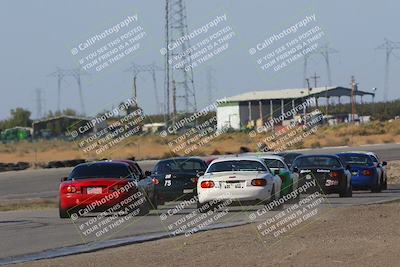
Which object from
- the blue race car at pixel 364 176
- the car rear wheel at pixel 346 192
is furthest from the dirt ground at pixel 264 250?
the blue race car at pixel 364 176

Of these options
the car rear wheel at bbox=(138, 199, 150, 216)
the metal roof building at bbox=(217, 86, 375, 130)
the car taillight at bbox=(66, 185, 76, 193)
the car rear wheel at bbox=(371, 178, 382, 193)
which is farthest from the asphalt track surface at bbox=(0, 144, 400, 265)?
the metal roof building at bbox=(217, 86, 375, 130)

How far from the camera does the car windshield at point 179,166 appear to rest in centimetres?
2880

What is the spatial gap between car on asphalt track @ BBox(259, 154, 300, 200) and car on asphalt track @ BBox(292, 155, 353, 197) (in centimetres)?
85

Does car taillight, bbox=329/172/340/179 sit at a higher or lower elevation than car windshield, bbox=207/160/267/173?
lower

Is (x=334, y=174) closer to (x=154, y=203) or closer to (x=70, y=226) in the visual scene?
(x=154, y=203)

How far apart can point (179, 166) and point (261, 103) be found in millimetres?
109482

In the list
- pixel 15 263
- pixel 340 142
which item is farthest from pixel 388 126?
pixel 15 263

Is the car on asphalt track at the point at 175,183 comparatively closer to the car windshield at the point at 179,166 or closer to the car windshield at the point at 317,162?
the car windshield at the point at 179,166

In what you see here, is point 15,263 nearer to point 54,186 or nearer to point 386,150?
point 54,186

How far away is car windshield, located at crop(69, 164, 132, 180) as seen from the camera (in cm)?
2367

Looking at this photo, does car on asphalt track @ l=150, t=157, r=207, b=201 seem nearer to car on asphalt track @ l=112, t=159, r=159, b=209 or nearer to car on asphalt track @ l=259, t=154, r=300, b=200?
car on asphalt track @ l=112, t=159, r=159, b=209

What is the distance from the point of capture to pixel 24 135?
454 ft

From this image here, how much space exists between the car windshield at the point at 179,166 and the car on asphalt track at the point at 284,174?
210 cm

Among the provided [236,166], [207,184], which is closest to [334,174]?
[236,166]
